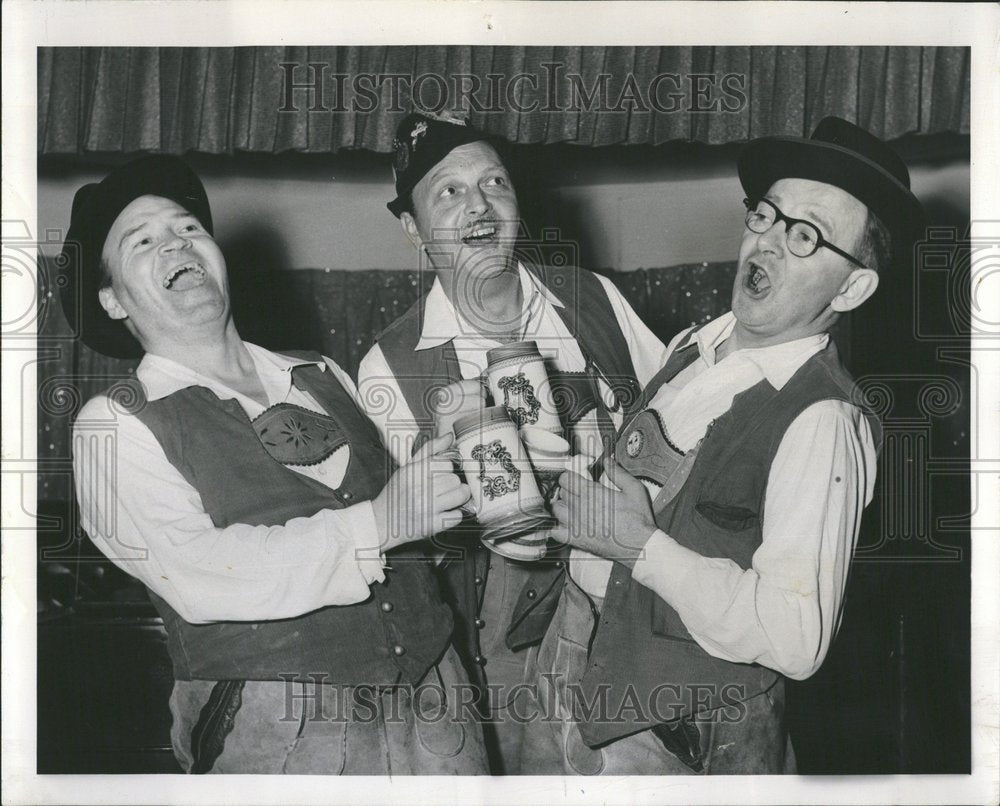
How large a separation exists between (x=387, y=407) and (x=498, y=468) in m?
0.39

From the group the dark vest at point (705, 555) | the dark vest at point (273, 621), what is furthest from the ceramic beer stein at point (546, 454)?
the dark vest at point (273, 621)

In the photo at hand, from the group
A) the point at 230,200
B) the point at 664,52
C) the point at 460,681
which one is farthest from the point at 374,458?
the point at 664,52

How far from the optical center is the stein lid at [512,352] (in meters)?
2.29

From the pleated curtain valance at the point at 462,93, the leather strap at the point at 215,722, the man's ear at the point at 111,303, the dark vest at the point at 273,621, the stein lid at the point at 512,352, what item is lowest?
A: the leather strap at the point at 215,722

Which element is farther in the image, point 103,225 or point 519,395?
point 103,225

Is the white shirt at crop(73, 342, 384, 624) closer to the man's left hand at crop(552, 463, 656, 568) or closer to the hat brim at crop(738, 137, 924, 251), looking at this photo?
the man's left hand at crop(552, 463, 656, 568)

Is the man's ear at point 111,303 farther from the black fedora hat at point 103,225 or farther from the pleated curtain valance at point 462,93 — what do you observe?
the pleated curtain valance at point 462,93

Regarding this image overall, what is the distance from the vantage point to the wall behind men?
256 cm

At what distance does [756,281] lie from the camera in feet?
7.91

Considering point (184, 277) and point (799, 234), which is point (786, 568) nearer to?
point (799, 234)

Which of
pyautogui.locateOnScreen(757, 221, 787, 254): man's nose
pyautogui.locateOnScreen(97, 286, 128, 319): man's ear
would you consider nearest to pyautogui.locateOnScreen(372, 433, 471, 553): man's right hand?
pyautogui.locateOnScreen(97, 286, 128, 319): man's ear

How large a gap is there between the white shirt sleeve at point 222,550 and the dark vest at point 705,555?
0.53 meters

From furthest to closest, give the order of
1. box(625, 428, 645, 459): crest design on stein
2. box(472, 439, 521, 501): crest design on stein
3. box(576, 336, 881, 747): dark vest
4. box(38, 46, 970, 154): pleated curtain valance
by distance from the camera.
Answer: box(38, 46, 970, 154): pleated curtain valance
box(625, 428, 645, 459): crest design on stein
box(576, 336, 881, 747): dark vest
box(472, 439, 521, 501): crest design on stein

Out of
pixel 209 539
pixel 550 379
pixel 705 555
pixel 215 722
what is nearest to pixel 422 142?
pixel 550 379
